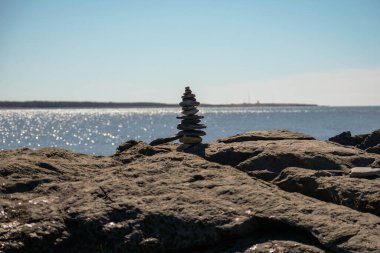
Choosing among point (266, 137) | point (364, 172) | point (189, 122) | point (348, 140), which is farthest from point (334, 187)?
point (348, 140)

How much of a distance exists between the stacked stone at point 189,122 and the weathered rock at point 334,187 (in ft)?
10.8

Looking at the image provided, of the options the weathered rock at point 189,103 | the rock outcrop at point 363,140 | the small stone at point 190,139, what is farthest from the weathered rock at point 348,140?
the small stone at point 190,139

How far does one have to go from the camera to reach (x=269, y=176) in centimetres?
981

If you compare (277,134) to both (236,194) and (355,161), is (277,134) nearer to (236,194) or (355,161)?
(355,161)

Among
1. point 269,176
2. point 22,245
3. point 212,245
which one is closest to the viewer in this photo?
point 22,245

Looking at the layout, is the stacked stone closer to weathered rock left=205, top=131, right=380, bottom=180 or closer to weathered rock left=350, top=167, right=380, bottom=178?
weathered rock left=205, top=131, right=380, bottom=180

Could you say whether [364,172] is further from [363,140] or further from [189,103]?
[363,140]

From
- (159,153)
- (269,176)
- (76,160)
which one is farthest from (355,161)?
(76,160)

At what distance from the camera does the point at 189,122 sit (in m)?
12.9

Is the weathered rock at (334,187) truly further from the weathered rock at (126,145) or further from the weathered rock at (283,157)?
the weathered rock at (126,145)

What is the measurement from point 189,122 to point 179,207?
500 cm

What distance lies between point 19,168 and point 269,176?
170 inches

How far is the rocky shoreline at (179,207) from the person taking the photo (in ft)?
24.8

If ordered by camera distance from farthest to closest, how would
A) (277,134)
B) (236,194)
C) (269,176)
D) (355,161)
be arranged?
(277,134)
(355,161)
(269,176)
(236,194)
